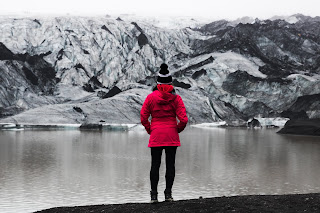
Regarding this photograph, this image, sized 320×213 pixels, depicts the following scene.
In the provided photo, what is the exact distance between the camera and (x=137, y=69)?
195 feet

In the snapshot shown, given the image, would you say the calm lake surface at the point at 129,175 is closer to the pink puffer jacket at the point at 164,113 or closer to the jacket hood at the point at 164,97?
the pink puffer jacket at the point at 164,113

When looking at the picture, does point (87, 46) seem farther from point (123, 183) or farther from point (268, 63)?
point (123, 183)

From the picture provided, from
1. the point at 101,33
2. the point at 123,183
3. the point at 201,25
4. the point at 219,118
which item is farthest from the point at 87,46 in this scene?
the point at 123,183

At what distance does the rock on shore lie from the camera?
33.4 metres

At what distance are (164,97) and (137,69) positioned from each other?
5413 centimetres

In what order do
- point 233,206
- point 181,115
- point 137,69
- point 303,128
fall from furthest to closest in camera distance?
1. point 137,69
2. point 303,128
3. point 181,115
4. point 233,206

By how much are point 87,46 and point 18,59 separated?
8.82 meters

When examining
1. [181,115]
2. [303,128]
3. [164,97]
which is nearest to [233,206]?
[181,115]

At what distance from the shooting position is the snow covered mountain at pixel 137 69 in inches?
1844

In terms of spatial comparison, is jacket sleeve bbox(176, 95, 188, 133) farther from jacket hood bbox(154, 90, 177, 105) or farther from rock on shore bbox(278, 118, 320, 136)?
rock on shore bbox(278, 118, 320, 136)

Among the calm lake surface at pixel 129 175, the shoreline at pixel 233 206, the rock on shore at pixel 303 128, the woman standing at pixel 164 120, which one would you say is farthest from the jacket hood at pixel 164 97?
the rock on shore at pixel 303 128

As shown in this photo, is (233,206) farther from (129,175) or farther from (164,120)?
(129,175)

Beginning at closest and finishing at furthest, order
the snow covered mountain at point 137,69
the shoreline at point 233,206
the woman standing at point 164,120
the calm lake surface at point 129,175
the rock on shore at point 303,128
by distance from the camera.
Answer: the shoreline at point 233,206 < the woman standing at point 164,120 < the calm lake surface at point 129,175 < the rock on shore at point 303,128 < the snow covered mountain at point 137,69

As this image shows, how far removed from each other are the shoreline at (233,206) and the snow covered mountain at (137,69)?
120 ft
